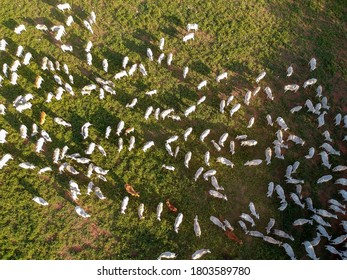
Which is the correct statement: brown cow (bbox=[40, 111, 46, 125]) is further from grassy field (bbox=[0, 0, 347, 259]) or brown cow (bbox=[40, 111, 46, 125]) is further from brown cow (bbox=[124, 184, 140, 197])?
brown cow (bbox=[124, 184, 140, 197])

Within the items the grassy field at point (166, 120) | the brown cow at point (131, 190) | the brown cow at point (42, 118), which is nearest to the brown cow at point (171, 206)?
the grassy field at point (166, 120)

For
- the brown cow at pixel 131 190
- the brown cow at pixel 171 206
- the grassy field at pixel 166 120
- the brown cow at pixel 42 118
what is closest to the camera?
the grassy field at pixel 166 120

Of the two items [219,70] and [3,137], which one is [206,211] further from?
[3,137]

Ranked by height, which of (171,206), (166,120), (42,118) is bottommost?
(42,118)

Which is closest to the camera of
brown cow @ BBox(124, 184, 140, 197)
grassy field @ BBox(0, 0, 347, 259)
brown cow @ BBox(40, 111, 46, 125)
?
grassy field @ BBox(0, 0, 347, 259)

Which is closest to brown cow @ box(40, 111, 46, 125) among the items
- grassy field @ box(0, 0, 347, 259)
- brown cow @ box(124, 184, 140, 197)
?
grassy field @ box(0, 0, 347, 259)

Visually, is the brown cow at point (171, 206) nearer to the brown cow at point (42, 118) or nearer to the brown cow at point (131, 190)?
the brown cow at point (131, 190)

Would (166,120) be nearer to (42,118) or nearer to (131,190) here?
(131,190)

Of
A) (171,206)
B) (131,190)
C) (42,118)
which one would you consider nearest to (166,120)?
(131,190)

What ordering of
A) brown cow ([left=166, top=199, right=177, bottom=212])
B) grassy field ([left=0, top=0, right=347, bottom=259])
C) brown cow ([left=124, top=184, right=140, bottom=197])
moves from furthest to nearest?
brown cow ([left=124, top=184, right=140, bottom=197]), brown cow ([left=166, top=199, right=177, bottom=212]), grassy field ([left=0, top=0, right=347, bottom=259])
